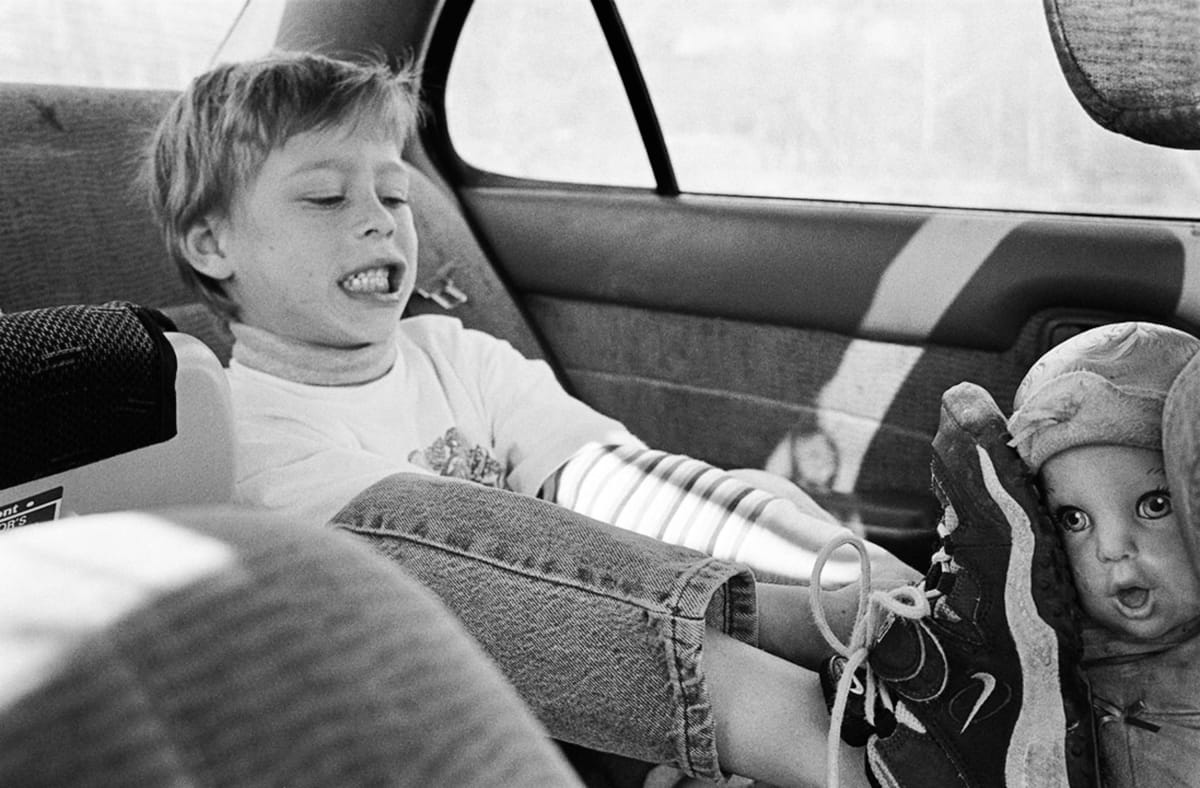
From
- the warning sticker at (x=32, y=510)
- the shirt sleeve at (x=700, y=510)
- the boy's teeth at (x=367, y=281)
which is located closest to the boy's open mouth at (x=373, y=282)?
the boy's teeth at (x=367, y=281)

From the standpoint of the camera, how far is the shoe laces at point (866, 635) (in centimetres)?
88

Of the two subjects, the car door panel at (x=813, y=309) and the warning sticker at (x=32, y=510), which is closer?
the warning sticker at (x=32, y=510)

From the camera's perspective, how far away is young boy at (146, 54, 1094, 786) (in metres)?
0.88

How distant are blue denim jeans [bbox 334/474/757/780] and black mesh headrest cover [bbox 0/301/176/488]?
22 centimetres

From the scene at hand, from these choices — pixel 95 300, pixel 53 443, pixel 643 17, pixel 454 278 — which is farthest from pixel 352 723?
pixel 643 17

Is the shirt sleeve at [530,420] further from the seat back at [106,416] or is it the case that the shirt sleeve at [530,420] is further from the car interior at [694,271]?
the seat back at [106,416]

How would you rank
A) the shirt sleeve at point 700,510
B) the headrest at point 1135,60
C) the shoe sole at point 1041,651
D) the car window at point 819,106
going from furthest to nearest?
the car window at point 819,106 → the shirt sleeve at point 700,510 → the shoe sole at point 1041,651 → the headrest at point 1135,60

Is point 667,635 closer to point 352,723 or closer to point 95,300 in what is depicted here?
point 352,723

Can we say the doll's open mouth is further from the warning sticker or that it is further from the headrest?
the warning sticker

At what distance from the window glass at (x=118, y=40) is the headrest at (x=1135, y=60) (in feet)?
3.93

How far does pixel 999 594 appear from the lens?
86cm

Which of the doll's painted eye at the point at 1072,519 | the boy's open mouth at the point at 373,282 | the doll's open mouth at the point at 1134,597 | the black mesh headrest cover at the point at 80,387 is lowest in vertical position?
the doll's open mouth at the point at 1134,597

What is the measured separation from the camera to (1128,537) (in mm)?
856

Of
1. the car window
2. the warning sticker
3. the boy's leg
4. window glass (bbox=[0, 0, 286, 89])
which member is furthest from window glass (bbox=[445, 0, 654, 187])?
the boy's leg
